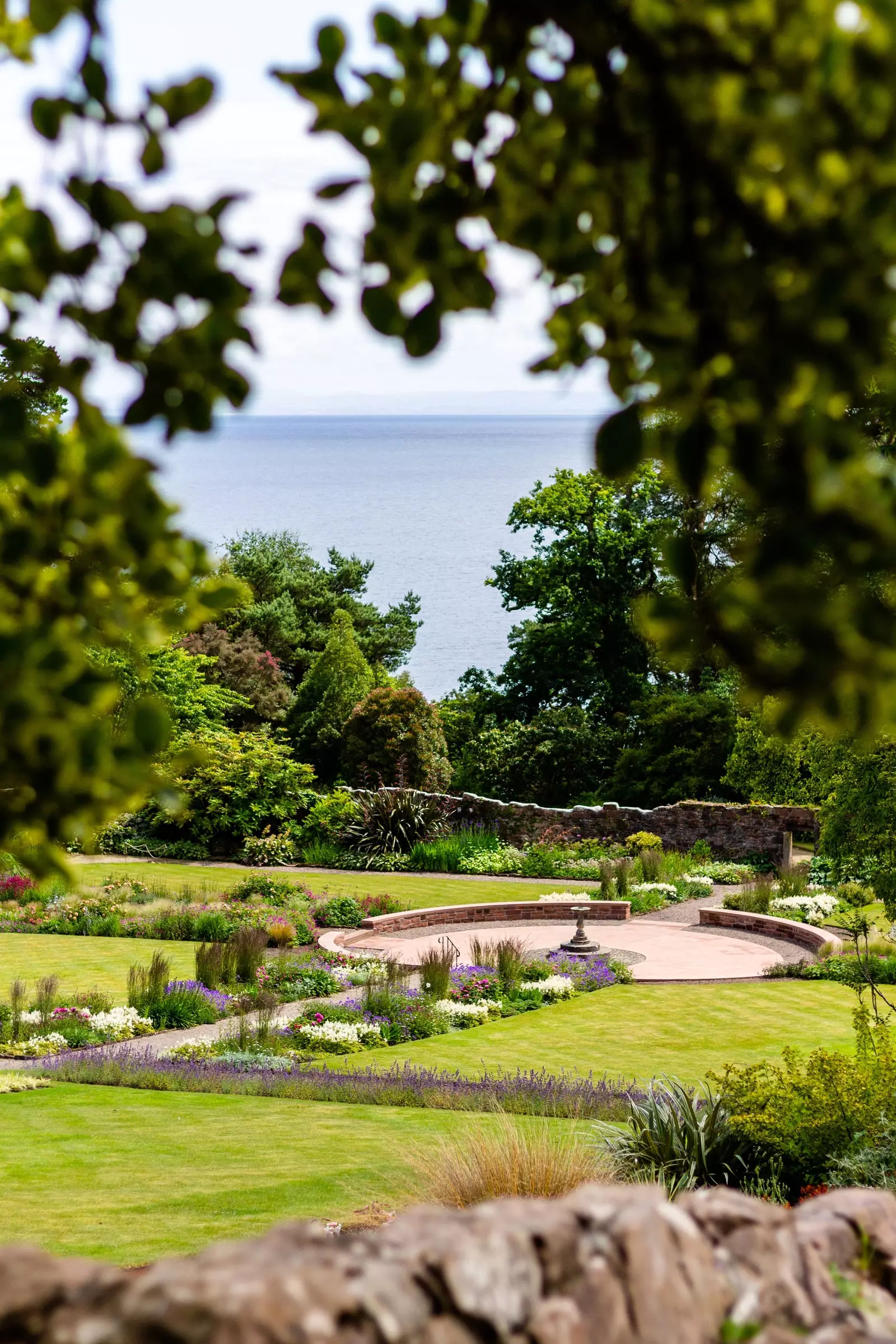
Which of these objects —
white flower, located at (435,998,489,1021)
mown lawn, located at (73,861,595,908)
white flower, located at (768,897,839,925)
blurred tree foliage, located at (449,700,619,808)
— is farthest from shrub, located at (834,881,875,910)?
blurred tree foliage, located at (449,700,619,808)

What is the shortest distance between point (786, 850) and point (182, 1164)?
18.2m

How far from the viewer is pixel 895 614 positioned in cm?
187

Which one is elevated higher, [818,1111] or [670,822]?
[670,822]

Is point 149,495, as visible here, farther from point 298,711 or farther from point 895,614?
point 298,711

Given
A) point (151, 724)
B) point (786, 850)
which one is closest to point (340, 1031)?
point (151, 724)

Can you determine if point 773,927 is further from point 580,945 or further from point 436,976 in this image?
point 436,976

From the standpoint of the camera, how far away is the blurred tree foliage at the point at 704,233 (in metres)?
1.77

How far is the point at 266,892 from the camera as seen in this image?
20.5 m

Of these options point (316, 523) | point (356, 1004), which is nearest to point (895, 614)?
point (356, 1004)

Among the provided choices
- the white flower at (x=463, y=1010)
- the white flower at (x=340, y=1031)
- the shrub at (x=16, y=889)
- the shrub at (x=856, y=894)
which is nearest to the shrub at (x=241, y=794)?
the shrub at (x=16, y=889)

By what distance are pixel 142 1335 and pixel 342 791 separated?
2447 centimetres

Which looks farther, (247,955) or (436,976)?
(247,955)

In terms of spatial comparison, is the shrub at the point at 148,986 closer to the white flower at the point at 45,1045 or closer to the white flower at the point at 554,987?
the white flower at the point at 45,1045

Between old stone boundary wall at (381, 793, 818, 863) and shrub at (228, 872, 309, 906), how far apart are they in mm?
7262
